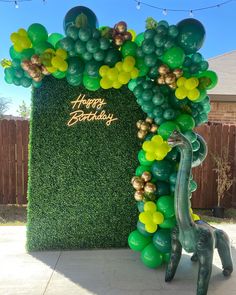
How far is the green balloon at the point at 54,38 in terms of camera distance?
3730mm

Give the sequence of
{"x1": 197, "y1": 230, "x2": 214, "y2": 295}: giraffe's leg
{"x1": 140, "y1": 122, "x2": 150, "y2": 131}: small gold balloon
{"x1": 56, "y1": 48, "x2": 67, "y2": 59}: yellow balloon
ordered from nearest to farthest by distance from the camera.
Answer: {"x1": 197, "y1": 230, "x2": 214, "y2": 295}: giraffe's leg → {"x1": 56, "y1": 48, "x2": 67, "y2": 59}: yellow balloon → {"x1": 140, "y1": 122, "x2": 150, "y2": 131}: small gold balloon

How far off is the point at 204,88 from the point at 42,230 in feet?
8.47

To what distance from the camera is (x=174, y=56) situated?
3.34m

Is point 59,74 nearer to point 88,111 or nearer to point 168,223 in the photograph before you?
point 88,111

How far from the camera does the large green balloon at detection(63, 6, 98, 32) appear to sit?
11.6ft

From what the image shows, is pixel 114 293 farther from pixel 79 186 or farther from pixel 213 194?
pixel 213 194

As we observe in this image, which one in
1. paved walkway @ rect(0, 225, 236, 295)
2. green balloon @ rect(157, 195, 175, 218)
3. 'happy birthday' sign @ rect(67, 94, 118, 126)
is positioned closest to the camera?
paved walkway @ rect(0, 225, 236, 295)

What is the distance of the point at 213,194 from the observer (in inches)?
291

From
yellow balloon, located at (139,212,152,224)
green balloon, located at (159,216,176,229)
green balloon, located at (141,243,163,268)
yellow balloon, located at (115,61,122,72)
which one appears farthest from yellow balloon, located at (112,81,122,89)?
green balloon, located at (141,243,163,268)

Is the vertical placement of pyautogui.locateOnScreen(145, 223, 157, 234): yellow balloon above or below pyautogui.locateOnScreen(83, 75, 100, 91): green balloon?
below

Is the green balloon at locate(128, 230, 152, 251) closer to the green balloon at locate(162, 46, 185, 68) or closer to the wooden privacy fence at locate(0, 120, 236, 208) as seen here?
the green balloon at locate(162, 46, 185, 68)

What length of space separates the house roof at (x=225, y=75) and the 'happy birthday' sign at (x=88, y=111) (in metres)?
4.80

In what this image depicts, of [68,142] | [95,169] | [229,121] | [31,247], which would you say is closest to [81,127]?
[68,142]

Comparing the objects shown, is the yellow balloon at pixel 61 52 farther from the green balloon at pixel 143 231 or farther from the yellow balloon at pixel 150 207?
the green balloon at pixel 143 231
